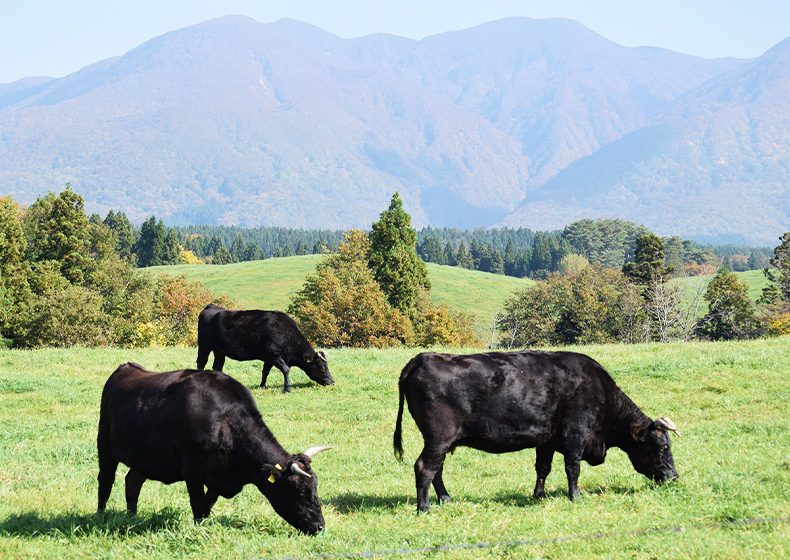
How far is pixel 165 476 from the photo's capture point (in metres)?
8.32

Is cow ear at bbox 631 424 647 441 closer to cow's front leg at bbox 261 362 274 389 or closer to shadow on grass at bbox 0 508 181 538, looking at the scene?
shadow on grass at bbox 0 508 181 538

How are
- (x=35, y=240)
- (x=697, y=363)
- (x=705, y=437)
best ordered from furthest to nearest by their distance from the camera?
(x=35, y=240), (x=697, y=363), (x=705, y=437)

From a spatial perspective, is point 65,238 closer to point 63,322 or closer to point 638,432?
point 63,322

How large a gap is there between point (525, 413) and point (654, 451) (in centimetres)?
231

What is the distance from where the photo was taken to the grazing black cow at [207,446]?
8133mm

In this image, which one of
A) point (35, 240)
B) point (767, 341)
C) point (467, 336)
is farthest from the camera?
point (467, 336)

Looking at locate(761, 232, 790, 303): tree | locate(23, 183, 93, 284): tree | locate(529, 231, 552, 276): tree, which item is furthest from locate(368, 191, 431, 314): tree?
locate(529, 231, 552, 276): tree

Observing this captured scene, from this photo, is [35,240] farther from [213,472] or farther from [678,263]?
[678,263]

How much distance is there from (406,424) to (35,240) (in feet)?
188

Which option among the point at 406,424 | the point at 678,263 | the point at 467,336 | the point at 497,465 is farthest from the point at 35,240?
the point at 678,263

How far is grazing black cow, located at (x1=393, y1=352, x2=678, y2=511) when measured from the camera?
9.49m

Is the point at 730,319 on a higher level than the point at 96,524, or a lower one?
lower

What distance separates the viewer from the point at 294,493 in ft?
26.8

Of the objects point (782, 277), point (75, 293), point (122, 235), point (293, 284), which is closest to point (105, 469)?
point (75, 293)
